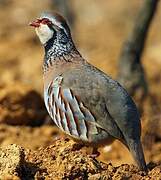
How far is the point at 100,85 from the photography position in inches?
264

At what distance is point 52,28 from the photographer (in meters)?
7.57

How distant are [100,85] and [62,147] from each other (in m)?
0.70

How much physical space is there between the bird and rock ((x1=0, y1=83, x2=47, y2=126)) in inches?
93.5

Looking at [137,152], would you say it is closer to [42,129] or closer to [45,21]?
[45,21]

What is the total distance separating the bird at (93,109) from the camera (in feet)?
21.4

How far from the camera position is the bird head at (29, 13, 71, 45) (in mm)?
7535

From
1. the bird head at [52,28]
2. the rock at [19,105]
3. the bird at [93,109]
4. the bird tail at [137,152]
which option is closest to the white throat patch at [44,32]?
the bird head at [52,28]

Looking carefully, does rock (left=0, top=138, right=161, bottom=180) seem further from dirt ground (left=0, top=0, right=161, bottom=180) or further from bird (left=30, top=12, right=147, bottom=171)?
bird (left=30, top=12, right=147, bottom=171)

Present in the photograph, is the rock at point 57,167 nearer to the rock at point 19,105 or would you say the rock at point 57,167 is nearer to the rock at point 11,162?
the rock at point 11,162

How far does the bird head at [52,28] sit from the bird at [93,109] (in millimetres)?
571

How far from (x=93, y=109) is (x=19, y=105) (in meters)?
3.09

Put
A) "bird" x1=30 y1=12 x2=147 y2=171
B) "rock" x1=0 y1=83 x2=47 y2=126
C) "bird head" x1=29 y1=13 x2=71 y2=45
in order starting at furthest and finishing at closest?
"rock" x1=0 y1=83 x2=47 y2=126 → "bird head" x1=29 y1=13 x2=71 y2=45 → "bird" x1=30 y1=12 x2=147 y2=171

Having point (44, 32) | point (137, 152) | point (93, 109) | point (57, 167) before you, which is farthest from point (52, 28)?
point (57, 167)

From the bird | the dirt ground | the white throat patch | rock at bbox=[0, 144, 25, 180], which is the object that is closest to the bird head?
the white throat patch
